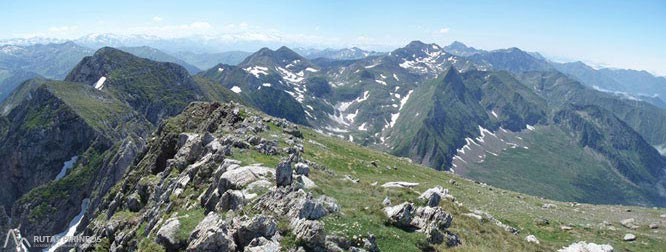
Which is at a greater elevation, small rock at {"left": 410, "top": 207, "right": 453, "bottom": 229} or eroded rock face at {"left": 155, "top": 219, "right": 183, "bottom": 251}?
small rock at {"left": 410, "top": 207, "right": 453, "bottom": 229}

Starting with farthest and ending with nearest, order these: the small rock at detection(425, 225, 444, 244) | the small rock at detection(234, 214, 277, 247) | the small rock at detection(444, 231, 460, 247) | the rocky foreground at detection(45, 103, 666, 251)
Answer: the small rock at detection(444, 231, 460, 247) < the small rock at detection(425, 225, 444, 244) < the rocky foreground at detection(45, 103, 666, 251) < the small rock at detection(234, 214, 277, 247)

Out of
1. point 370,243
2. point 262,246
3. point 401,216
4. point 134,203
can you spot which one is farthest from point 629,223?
point 134,203

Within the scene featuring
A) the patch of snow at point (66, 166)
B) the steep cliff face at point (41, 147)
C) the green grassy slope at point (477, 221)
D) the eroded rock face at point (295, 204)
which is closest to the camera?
the eroded rock face at point (295, 204)

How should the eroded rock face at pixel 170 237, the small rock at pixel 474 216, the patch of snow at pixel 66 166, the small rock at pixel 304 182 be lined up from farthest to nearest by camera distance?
1. the patch of snow at pixel 66 166
2. the small rock at pixel 474 216
3. the small rock at pixel 304 182
4. the eroded rock face at pixel 170 237

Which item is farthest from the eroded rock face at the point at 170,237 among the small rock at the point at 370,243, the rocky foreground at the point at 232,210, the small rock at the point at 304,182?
the small rock at the point at 370,243

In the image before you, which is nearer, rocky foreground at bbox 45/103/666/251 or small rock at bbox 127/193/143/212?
rocky foreground at bbox 45/103/666/251

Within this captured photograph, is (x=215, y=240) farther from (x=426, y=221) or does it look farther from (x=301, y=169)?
(x=426, y=221)

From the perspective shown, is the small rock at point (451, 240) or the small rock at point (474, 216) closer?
the small rock at point (451, 240)

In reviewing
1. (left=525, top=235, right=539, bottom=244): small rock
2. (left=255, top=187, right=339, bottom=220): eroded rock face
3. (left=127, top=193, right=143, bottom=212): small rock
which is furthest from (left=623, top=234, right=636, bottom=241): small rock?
(left=127, top=193, right=143, bottom=212): small rock

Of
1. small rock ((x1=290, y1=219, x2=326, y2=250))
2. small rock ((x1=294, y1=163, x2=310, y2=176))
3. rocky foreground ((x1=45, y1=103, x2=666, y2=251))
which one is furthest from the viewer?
small rock ((x1=294, y1=163, x2=310, y2=176))

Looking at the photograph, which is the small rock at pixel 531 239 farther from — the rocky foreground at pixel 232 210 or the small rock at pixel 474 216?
the rocky foreground at pixel 232 210

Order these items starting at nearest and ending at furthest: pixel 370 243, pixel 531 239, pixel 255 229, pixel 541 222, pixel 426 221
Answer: pixel 370 243
pixel 255 229
pixel 426 221
pixel 531 239
pixel 541 222

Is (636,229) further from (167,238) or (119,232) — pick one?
(119,232)

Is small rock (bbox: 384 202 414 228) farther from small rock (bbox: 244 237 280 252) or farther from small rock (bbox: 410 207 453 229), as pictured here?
small rock (bbox: 244 237 280 252)
